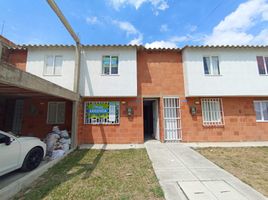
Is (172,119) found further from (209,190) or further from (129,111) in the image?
(209,190)

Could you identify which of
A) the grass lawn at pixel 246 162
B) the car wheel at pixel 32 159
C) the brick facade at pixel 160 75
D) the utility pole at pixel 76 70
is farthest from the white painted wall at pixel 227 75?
the car wheel at pixel 32 159

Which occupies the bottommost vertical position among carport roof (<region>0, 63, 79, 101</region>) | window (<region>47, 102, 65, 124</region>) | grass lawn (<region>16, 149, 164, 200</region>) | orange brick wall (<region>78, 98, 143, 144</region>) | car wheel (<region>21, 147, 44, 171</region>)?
grass lawn (<region>16, 149, 164, 200</region>)

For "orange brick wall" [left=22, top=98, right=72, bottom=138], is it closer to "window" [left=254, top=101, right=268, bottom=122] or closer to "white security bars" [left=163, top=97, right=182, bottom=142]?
"white security bars" [left=163, top=97, right=182, bottom=142]

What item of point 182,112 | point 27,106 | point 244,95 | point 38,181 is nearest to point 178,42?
point 182,112

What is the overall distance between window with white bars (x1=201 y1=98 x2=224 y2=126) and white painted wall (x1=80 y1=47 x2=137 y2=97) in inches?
186

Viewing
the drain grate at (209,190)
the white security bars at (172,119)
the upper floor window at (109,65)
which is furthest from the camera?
the white security bars at (172,119)

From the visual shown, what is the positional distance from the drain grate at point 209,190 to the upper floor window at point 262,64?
28.7 ft

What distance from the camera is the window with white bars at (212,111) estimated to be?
30.2ft

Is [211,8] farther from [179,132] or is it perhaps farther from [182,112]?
[179,132]

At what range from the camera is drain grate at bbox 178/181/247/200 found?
3.30 m

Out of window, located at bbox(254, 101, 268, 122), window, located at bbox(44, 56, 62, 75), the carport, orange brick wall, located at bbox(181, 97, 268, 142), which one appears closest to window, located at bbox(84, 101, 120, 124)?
the carport

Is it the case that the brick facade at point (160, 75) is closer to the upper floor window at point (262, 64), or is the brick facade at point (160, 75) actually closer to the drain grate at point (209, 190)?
the upper floor window at point (262, 64)

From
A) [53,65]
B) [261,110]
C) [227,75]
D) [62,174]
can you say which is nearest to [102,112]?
[53,65]

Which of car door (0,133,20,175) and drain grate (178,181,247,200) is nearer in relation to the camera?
drain grate (178,181,247,200)
